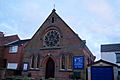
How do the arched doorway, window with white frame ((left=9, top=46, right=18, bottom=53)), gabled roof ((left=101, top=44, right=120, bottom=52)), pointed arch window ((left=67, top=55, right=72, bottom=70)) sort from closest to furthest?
pointed arch window ((left=67, top=55, right=72, bottom=70))
the arched doorway
window with white frame ((left=9, top=46, right=18, bottom=53))
gabled roof ((left=101, top=44, right=120, bottom=52))

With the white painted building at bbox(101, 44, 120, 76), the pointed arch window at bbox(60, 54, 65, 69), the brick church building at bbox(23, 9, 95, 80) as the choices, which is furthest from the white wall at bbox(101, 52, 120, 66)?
the pointed arch window at bbox(60, 54, 65, 69)

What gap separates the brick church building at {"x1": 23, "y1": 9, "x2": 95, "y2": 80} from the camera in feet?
87.7

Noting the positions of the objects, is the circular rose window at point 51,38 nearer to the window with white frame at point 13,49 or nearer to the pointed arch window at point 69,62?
the pointed arch window at point 69,62

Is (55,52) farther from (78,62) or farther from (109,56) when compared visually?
(109,56)

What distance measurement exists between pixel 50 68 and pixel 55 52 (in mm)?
2852

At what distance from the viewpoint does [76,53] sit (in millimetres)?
26938

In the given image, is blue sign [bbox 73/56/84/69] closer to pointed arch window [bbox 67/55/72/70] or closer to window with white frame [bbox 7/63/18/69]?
pointed arch window [bbox 67/55/72/70]

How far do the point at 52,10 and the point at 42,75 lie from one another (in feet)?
37.4

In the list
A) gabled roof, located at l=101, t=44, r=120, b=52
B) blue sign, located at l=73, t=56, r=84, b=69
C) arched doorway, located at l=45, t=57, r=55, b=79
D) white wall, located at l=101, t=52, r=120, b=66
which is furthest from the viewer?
gabled roof, located at l=101, t=44, r=120, b=52

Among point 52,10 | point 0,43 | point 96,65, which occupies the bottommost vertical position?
point 96,65

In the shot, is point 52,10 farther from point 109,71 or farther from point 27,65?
point 109,71

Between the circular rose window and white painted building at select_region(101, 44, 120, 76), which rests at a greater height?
the circular rose window

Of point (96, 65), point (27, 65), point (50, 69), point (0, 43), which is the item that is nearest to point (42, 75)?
point (50, 69)

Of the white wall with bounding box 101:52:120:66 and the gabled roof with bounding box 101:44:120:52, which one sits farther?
the gabled roof with bounding box 101:44:120:52
